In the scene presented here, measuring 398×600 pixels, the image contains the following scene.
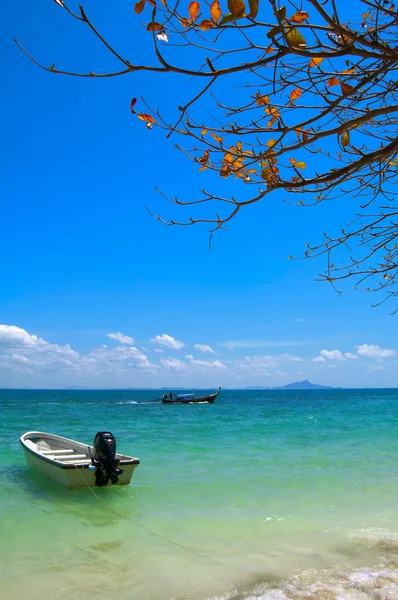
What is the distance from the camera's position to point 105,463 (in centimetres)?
850

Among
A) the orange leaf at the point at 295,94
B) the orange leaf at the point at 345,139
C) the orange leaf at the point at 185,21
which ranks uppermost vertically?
the orange leaf at the point at 295,94

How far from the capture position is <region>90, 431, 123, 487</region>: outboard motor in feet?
27.9

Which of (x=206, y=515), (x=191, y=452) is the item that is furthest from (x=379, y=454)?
(x=206, y=515)

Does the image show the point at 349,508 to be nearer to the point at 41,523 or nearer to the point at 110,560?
the point at 110,560

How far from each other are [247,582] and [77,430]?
18.1m

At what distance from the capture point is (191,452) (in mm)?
14203

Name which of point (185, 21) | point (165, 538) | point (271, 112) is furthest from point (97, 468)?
point (185, 21)

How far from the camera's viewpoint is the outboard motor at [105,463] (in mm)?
8500

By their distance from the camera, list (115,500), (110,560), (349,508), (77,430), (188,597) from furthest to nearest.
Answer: (77,430) < (115,500) < (349,508) < (110,560) < (188,597)

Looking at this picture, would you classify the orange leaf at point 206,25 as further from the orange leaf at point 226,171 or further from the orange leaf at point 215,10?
the orange leaf at point 226,171

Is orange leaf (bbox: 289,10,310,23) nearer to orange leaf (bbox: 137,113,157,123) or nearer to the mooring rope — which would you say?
orange leaf (bbox: 137,113,157,123)

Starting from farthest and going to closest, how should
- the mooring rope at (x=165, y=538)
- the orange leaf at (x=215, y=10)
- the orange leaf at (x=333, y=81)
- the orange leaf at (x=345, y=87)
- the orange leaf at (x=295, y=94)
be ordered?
the mooring rope at (x=165, y=538), the orange leaf at (x=295, y=94), the orange leaf at (x=333, y=81), the orange leaf at (x=345, y=87), the orange leaf at (x=215, y=10)

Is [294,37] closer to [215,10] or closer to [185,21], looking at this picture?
[215,10]

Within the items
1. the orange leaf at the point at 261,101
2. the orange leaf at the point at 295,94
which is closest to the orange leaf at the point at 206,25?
the orange leaf at the point at 261,101
